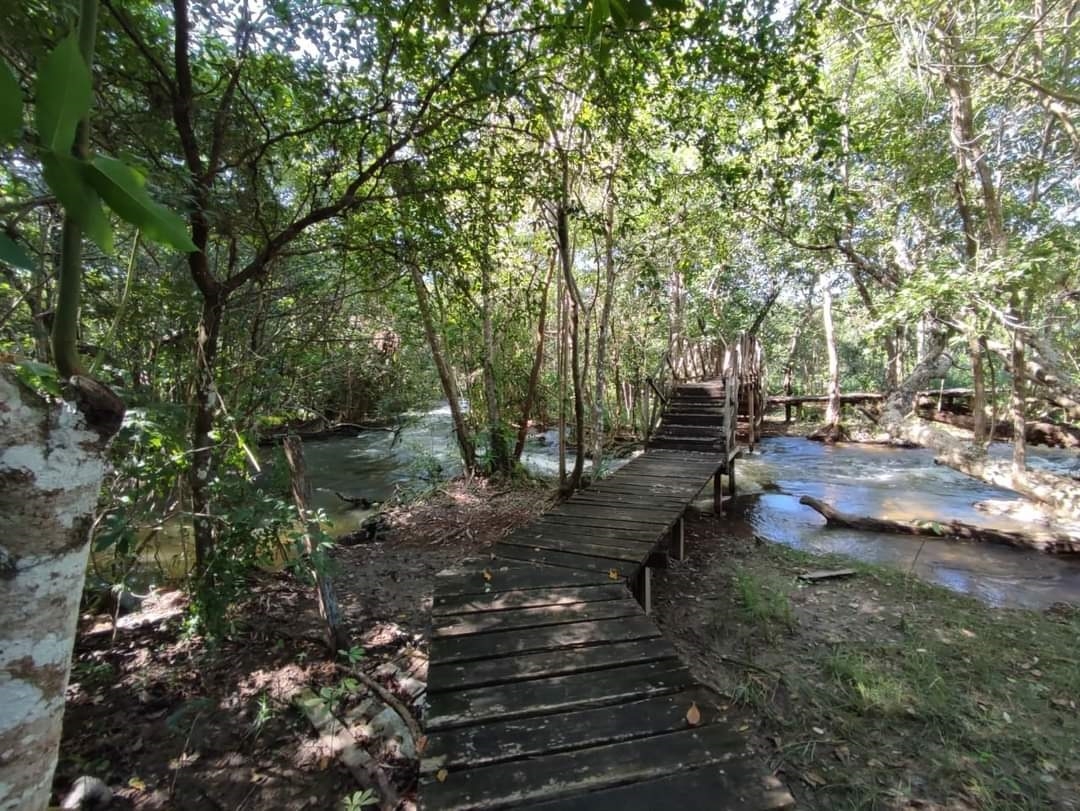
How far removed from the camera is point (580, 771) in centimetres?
174

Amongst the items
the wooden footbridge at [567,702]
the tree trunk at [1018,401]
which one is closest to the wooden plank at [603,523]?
the wooden footbridge at [567,702]

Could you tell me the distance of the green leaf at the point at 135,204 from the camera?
0.41 metres

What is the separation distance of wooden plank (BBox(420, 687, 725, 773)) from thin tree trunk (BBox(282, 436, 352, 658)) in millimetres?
1228

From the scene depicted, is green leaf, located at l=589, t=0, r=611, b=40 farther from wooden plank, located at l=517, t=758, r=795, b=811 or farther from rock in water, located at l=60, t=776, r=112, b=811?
rock in water, located at l=60, t=776, r=112, b=811

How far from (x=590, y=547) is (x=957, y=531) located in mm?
5333

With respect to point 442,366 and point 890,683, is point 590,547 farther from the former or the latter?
point 442,366

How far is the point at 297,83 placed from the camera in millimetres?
2928

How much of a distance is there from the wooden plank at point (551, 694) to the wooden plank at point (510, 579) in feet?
2.91

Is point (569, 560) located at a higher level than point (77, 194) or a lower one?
lower

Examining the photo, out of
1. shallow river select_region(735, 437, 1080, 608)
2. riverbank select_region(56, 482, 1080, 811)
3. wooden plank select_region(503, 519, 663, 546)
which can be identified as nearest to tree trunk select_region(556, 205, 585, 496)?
wooden plank select_region(503, 519, 663, 546)

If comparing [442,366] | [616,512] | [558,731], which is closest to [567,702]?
[558,731]

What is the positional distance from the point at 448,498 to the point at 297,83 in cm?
502

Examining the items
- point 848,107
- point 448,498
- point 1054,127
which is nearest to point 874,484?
point 1054,127

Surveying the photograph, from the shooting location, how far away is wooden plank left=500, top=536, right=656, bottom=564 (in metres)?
3.60
